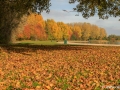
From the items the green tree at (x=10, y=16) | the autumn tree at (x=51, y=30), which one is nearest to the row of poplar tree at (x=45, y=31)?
the autumn tree at (x=51, y=30)

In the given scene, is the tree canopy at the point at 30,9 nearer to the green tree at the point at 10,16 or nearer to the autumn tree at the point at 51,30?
the green tree at the point at 10,16

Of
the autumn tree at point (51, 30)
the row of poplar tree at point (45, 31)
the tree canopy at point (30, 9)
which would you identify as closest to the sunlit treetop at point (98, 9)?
the tree canopy at point (30, 9)

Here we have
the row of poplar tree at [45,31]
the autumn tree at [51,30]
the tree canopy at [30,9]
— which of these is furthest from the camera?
the autumn tree at [51,30]

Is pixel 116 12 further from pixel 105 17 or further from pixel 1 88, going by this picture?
pixel 1 88

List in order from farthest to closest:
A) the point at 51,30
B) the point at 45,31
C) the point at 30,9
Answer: the point at 51,30, the point at 45,31, the point at 30,9

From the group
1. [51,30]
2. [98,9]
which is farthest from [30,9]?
[51,30]

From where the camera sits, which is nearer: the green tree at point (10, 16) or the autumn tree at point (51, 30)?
the green tree at point (10, 16)

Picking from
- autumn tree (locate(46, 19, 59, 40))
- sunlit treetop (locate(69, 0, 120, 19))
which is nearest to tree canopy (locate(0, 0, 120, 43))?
sunlit treetop (locate(69, 0, 120, 19))

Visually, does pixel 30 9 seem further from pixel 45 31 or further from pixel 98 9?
pixel 45 31

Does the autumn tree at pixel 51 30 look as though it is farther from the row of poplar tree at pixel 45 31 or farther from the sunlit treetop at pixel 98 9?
the sunlit treetop at pixel 98 9

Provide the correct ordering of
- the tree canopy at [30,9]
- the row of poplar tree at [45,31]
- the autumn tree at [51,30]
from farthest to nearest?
the autumn tree at [51,30] < the row of poplar tree at [45,31] < the tree canopy at [30,9]

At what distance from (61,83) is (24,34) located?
66912mm

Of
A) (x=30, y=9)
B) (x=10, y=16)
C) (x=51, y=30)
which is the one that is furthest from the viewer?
(x=51, y=30)

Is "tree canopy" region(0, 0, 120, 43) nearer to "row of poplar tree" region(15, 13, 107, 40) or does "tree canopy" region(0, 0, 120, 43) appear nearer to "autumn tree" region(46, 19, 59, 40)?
"row of poplar tree" region(15, 13, 107, 40)
